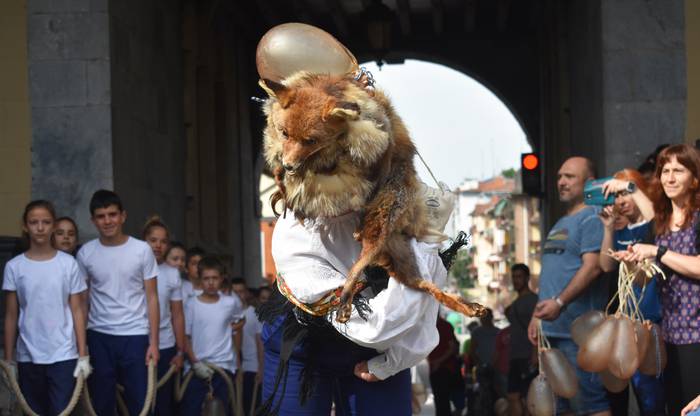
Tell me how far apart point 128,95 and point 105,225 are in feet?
10.6

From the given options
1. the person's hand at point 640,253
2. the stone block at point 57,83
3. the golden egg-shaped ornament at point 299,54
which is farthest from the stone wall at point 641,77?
the golden egg-shaped ornament at point 299,54

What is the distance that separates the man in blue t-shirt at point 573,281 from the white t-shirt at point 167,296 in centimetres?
292

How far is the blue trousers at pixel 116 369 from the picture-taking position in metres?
8.20

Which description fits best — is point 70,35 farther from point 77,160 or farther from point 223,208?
point 223,208

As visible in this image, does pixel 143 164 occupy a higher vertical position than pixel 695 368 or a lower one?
higher

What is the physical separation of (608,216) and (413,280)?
11.4 feet

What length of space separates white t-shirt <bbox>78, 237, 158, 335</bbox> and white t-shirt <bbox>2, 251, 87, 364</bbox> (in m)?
0.39

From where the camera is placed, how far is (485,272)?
393 feet

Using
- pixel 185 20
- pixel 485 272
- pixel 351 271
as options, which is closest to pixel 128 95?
pixel 185 20

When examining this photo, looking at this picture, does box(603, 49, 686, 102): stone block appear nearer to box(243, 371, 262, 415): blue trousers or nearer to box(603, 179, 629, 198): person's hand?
box(603, 179, 629, 198): person's hand

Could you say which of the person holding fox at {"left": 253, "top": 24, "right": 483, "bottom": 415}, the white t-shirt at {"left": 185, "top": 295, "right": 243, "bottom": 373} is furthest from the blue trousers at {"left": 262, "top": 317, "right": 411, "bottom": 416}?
the white t-shirt at {"left": 185, "top": 295, "right": 243, "bottom": 373}

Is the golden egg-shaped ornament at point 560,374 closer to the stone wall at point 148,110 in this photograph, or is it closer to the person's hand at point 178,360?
the person's hand at point 178,360

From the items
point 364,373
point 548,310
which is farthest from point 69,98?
point 364,373

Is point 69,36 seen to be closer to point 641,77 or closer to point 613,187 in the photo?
point 641,77
